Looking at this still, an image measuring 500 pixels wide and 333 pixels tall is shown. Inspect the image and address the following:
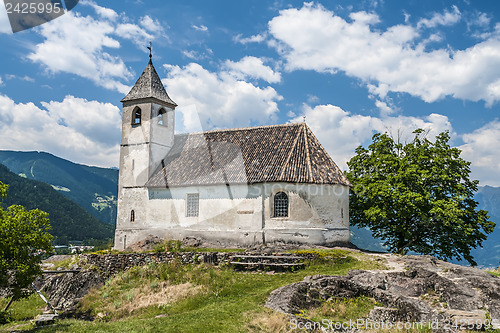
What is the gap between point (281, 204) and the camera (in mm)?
30578

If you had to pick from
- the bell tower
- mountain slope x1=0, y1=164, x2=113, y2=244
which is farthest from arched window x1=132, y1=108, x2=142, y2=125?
mountain slope x1=0, y1=164, x2=113, y2=244

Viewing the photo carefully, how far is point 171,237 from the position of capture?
33.7 meters

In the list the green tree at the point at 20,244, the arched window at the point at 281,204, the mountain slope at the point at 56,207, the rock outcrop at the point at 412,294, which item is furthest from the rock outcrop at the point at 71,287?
the mountain slope at the point at 56,207

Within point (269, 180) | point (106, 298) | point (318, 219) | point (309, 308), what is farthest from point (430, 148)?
point (106, 298)

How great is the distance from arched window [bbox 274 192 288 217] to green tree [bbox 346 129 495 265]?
7280mm

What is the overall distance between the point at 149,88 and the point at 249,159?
12324mm

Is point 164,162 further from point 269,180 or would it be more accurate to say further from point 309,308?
point 309,308

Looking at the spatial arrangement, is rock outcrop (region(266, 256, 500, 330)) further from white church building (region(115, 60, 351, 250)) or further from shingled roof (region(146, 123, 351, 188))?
shingled roof (region(146, 123, 351, 188))

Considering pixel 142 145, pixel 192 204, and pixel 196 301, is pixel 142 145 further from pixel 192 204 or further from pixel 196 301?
pixel 196 301

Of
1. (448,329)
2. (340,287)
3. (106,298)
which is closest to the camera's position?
(448,329)

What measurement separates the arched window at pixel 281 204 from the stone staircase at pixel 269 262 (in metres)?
6.12

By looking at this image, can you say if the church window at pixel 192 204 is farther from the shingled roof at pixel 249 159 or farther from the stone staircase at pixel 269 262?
the stone staircase at pixel 269 262

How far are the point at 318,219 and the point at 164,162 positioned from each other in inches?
613

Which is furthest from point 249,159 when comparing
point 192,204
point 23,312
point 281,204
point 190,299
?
point 23,312
